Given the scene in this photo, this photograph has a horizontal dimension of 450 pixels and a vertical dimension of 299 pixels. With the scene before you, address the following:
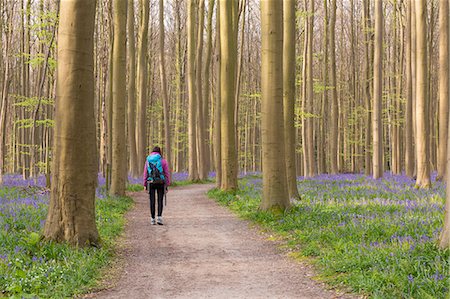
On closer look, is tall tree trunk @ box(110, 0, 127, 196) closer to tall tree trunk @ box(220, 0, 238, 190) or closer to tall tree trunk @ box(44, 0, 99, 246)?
tall tree trunk @ box(220, 0, 238, 190)

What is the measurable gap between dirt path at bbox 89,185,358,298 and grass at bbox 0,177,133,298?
0.38m

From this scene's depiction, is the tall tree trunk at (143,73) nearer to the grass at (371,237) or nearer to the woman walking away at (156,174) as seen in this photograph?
the grass at (371,237)

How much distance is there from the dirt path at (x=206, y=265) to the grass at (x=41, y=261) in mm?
383

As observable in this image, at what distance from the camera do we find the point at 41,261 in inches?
254

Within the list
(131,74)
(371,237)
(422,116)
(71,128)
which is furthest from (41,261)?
(131,74)

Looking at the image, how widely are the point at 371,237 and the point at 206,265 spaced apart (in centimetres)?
293

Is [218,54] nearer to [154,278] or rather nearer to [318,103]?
[154,278]

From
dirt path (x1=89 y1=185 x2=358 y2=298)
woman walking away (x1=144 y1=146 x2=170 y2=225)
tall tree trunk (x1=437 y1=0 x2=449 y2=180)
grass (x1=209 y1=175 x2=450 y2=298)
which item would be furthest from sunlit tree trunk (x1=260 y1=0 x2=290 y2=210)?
tall tree trunk (x1=437 y1=0 x2=449 y2=180)

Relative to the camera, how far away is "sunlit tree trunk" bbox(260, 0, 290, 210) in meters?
11.1

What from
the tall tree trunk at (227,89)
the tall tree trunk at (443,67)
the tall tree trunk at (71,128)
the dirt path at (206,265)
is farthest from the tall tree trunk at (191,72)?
the tall tree trunk at (71,128)

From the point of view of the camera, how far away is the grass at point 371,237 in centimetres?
530

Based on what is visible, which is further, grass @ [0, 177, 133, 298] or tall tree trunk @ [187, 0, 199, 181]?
tall tree trunk @ [187, 0, 199, 181]

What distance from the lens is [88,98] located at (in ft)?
25.1

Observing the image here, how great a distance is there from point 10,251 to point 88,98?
278cm
